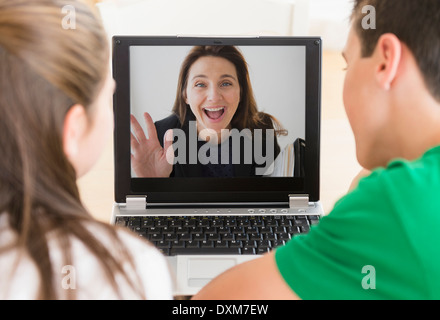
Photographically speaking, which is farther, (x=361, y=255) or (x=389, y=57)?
(x=389, y=57)

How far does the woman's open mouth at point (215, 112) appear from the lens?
4.06ft

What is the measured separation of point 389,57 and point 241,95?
448 mm

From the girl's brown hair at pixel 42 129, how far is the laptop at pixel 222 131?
451 millimetres

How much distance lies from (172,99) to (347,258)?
622mm

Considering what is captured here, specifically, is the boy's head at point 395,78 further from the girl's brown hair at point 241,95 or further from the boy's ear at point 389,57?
the girl's brown hair at point 241,95

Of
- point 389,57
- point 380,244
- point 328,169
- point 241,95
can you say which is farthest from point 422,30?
point 328,169

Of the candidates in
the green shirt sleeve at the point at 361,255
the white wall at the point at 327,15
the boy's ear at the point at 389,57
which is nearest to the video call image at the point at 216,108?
the boy's ear at the point at 389,57

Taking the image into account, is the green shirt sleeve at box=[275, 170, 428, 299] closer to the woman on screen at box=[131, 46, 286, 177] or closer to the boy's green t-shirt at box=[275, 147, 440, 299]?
the boy's green t-shirt at box=[275, 147, 440, 299]

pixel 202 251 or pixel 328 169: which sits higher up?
pixel 328 169

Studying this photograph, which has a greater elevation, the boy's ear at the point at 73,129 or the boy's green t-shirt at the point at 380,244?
the boy's ear at the point at 73,129

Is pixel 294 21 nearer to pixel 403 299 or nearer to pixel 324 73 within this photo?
pixel 324 73

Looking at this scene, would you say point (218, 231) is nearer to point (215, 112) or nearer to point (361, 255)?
point (215, 112)

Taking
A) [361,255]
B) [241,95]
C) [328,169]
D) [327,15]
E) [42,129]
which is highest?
[327,15]

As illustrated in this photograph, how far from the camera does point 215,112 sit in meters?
1.24
